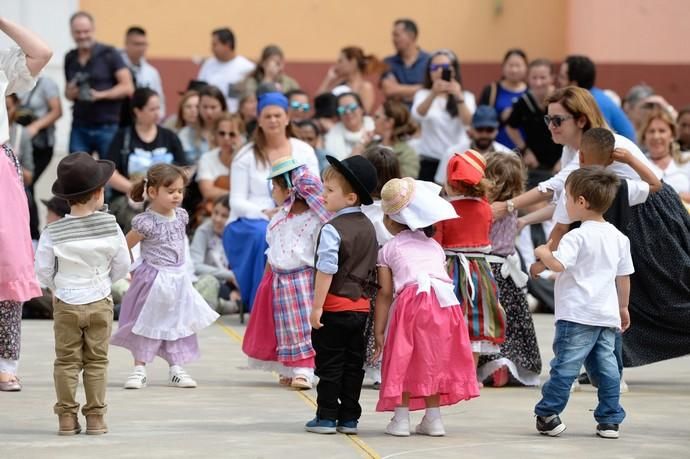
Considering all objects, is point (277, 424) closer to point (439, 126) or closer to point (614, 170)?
point (614, 170)

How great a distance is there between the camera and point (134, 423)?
23.1ft

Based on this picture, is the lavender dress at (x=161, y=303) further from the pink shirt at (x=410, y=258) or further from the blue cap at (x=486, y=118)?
the blue cap at (x=486, y=118)

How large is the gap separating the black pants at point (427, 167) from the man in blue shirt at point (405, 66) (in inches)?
39.0

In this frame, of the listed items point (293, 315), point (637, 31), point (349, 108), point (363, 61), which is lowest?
point (293, 315)

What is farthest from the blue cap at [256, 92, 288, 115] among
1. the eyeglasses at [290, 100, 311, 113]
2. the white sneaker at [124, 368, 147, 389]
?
the eyeglasses at [290, 100, 311, 113]

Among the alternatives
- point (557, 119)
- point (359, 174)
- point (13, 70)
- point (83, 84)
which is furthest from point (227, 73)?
point (359, 174)

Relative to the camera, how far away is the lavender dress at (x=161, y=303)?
27.6 ft

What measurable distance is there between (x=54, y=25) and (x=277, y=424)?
10.6m

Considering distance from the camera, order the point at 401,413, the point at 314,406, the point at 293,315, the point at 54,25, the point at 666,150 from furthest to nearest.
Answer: the point at 54,25
the point at 666,150
the point at 293,315
the point at 314,406
the point at 401,413

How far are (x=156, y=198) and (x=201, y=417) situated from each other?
159 centimetres

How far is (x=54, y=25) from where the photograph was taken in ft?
55.2

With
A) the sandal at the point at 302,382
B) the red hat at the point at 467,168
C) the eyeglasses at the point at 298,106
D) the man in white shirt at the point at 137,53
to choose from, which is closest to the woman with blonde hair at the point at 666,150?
the eyeglasses at the point at 298,106

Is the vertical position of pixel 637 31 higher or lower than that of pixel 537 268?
higher

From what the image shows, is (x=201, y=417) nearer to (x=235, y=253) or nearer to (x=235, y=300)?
(x=235, y=253)
